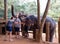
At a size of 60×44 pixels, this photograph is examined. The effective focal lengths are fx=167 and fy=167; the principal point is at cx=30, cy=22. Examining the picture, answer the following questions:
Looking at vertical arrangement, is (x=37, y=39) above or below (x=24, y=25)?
below

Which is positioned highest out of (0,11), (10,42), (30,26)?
(0,11)

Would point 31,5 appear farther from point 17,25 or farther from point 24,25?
point 17,25

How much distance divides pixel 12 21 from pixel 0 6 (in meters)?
3.79

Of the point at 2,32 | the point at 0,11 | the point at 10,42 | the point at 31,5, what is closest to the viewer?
the point at 10,42

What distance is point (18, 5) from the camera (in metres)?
8.27

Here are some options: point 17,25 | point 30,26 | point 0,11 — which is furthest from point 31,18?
point 0,11

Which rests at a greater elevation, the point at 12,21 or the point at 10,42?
the point at 12,21

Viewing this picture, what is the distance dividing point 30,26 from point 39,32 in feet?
3.60

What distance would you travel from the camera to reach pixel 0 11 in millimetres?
7691

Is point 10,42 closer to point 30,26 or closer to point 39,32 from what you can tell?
point 39,32

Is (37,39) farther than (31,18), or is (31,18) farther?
(31,18)

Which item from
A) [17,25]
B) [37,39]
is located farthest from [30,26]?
[37,39]

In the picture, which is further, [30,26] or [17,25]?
[30,26]

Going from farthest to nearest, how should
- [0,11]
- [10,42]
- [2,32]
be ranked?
[0,11]
[2,32]
[10,42]
